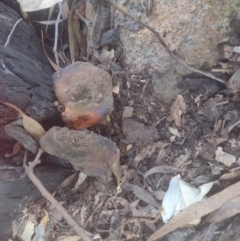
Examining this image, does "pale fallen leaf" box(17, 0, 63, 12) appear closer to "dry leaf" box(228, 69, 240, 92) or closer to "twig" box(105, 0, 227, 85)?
"twig" box(105, 0, 227, 85)

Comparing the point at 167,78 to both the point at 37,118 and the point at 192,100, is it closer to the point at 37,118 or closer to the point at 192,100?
the point at 192,100

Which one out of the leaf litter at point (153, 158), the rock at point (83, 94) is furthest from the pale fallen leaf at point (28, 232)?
the rock at point (83, 94)

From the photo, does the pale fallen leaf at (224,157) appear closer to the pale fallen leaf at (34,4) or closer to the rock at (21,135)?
the rock at (21,135)

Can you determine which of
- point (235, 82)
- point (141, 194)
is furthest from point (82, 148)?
point (235, 82)

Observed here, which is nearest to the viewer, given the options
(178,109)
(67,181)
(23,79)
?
(23,79)

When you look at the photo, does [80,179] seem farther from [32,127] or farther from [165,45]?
[165,45]

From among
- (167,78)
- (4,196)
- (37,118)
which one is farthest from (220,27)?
(4,196)

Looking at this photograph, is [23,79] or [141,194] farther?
[141,194]
